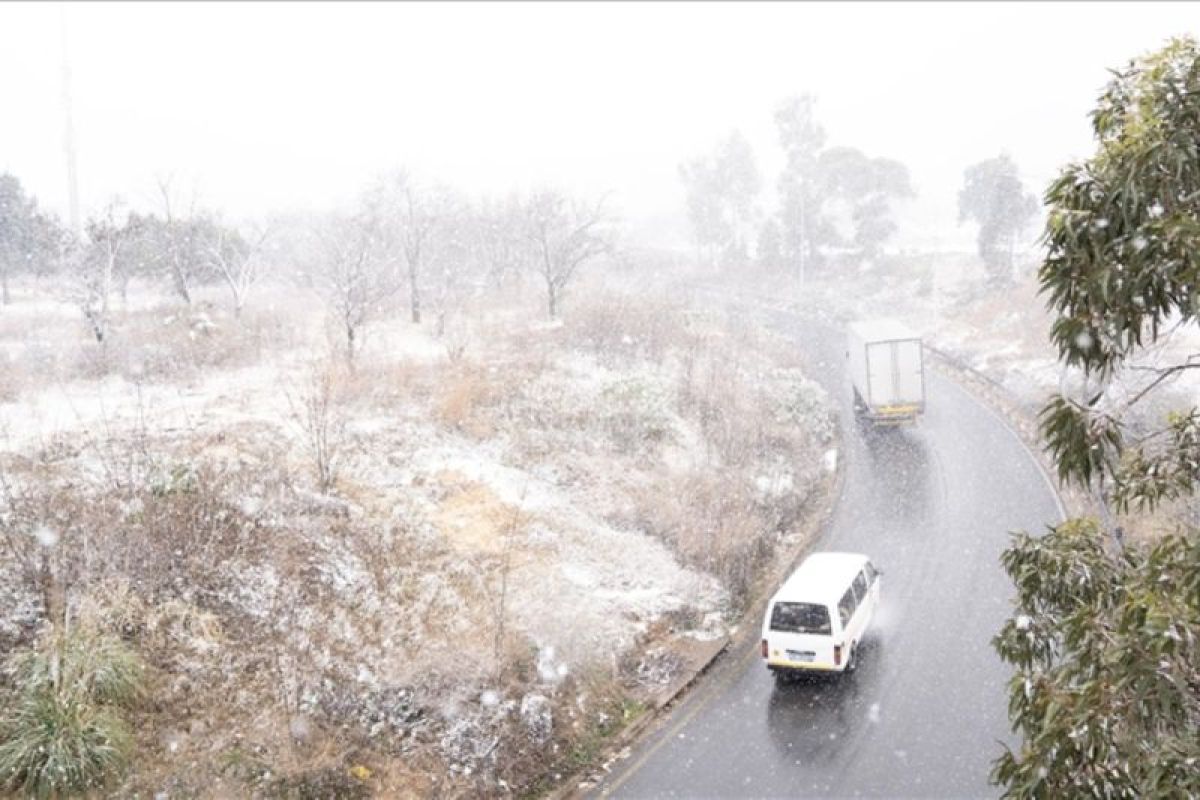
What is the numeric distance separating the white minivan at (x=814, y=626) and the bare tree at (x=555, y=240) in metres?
23.8

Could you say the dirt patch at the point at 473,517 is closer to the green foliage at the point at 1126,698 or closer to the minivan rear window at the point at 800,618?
the minivan rear window at the point at 800,618

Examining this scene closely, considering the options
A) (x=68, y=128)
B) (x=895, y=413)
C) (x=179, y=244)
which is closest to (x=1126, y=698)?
(x=895, y=413)

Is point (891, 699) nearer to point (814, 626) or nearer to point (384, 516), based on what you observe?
point (814, 626)

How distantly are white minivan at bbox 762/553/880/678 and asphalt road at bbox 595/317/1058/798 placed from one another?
566 millimetres

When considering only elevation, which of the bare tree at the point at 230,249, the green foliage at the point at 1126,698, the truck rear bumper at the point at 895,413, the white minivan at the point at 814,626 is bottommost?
the white minivan at the point at 814,626

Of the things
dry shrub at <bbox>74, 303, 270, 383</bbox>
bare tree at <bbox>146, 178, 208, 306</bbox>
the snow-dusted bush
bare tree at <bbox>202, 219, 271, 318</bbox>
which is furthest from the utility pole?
the snow-dusted bush

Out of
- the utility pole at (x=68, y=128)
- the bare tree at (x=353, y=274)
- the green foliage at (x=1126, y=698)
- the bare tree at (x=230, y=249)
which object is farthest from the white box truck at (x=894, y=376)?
the utility pole at (x=68, y=128)

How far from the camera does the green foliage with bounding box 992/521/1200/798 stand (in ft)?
14.6

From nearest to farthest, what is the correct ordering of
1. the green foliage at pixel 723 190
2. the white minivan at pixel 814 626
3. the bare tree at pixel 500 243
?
the white minivan at pixel 814 626 → the bare tree at pixel 500 243 → the green foliage at pixel 723 190

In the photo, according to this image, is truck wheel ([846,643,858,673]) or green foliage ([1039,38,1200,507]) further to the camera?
truck wheel ([846,643,858,673])

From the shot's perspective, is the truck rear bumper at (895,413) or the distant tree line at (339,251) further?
the distant tree line at (339,251)

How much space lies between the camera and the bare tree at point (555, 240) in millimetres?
37875

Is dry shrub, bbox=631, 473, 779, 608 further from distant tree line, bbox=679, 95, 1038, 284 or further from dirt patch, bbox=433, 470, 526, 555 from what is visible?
distant tree line, bbox=679, 95, 1038, 284

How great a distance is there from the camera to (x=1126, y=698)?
192 inches
